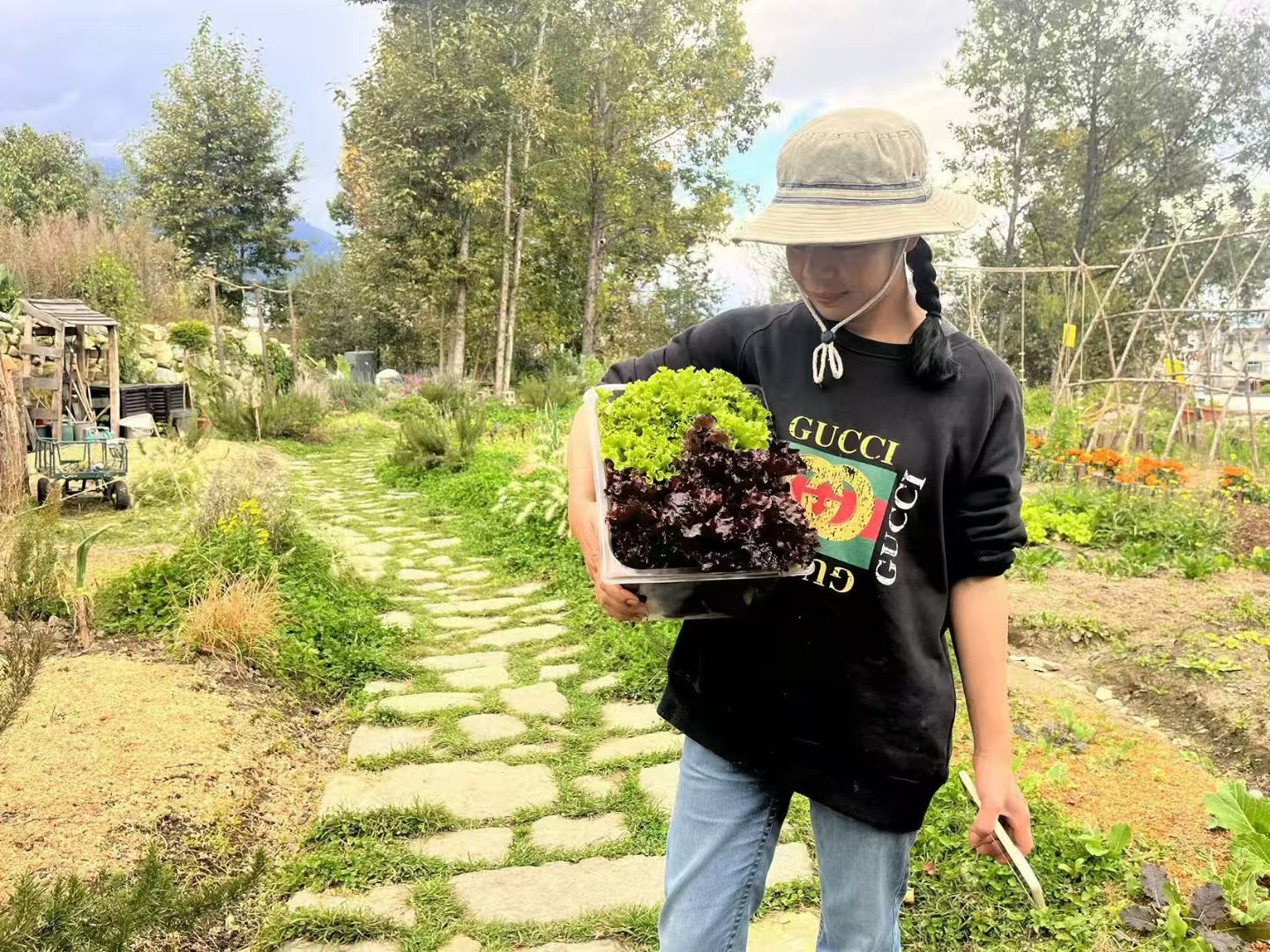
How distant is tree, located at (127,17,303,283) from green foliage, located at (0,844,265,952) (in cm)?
2247

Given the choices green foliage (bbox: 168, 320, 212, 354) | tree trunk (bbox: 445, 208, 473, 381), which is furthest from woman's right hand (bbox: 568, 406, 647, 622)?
tree trunk (bbox: 445, 208, 473, 381)

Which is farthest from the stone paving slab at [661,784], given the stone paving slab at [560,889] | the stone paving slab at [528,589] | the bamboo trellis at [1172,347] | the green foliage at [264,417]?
the green foliage at [264,417]

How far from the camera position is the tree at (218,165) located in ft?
69.4

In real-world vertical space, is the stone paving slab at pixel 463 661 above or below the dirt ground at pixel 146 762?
below

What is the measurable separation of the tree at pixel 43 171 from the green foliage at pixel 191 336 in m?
12.6

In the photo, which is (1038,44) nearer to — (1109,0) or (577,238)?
(1109,0)

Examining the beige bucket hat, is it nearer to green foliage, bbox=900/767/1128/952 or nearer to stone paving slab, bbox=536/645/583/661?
green foliage, bbox=900/767/1128/952

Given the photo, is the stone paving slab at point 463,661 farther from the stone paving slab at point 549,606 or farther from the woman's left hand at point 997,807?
the woman's left hand at point 997,807

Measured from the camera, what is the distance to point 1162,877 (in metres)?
2.22

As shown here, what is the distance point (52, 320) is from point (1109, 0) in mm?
19788

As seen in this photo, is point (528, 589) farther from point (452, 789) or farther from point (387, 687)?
point (452, 789)

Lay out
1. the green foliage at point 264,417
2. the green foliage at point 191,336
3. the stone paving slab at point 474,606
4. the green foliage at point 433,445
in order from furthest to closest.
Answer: the green foliage at point 191,336 < the green foliage at point 264,417 < the green foliage at point 433,445 < the stone paving slab at point 474,606

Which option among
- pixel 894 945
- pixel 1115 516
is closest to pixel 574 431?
pixel 894 945

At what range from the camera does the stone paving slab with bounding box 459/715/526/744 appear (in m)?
3.23
